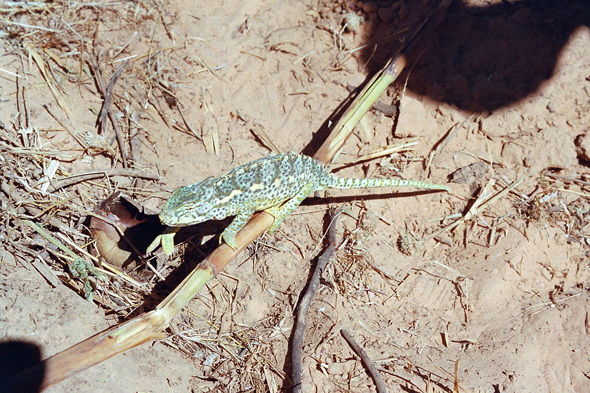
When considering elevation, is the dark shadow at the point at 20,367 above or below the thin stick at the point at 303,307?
above

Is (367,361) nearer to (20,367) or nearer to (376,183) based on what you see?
(376,183)

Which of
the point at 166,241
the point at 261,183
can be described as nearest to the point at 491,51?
the point at 261,183

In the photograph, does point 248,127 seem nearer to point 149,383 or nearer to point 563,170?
point 149,383

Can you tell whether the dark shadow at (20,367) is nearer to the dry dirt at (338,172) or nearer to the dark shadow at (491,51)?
the dry dirt at (338,172)

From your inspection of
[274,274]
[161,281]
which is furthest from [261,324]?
[161,281]

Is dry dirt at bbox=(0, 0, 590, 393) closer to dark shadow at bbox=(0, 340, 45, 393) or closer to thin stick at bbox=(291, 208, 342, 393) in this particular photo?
dark shadow at bbox=(0, 340, 45, 393)

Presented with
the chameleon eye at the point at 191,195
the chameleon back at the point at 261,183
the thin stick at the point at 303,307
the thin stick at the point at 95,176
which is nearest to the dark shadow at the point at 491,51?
the thin stick at the point at 303,307

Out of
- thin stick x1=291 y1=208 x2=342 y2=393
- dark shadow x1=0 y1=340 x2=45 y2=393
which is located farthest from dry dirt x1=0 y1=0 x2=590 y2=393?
thin stick x1=291 y1=208 x2=342 y2=393
